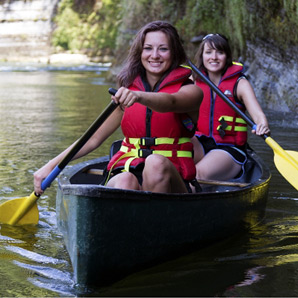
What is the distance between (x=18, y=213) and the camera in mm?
3982

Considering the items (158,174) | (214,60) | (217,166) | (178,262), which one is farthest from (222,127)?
(158,174)

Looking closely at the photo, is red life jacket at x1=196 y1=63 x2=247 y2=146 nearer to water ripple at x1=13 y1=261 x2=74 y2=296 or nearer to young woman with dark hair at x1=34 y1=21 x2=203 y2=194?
young woman with dark hair at x1=34 y1=21 x2=203 y2=194

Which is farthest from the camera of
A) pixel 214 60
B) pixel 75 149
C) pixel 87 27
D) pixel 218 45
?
pixel 87 27

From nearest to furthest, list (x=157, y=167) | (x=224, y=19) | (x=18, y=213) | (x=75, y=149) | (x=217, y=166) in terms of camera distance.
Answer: (x=157, y=167) < (x=75, y=149) < (x=18, y=213) < (x=217, y=166) < (x=224, y=19)

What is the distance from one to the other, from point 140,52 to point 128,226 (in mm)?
996

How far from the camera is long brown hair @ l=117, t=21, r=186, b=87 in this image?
3.28 m

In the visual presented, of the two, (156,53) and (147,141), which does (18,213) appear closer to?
(147,141)

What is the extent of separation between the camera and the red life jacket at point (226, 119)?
4.57 m

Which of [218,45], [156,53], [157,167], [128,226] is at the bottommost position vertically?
[128,226]

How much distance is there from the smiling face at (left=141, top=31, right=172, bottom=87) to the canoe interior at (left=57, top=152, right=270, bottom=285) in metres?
0.70

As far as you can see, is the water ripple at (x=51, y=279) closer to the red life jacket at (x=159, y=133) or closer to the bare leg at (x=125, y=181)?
the bare leg at (x=125, y=181)

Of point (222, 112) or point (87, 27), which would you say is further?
point (87, 27)

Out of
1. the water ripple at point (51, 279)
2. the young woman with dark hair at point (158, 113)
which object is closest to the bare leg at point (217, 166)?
the young woman with dark hair at point (158, 113)

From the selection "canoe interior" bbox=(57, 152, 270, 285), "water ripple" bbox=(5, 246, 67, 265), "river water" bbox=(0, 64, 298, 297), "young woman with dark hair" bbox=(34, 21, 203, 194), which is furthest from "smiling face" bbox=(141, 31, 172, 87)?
"water ripple" bbox=(5, 246, 67, 265)
